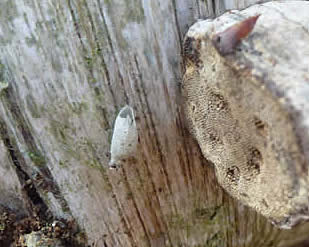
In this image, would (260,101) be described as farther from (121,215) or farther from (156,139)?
(121,215)

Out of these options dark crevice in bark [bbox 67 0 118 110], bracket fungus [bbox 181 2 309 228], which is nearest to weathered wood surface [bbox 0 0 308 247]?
dark crevice in bark [bbox 67 0 118 110]

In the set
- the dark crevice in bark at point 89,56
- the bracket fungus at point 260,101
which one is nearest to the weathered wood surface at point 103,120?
the dark crevice in bark at point 89,56

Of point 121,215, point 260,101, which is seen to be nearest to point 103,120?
point 121,215

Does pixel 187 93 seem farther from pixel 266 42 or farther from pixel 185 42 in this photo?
pixel 266 42

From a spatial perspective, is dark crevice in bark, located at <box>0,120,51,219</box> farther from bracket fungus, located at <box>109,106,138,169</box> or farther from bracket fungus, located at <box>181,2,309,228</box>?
bracket fungus, located at <box>181,2,309,228</box>

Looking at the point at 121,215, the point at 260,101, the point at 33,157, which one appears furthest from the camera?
the point at 121,215

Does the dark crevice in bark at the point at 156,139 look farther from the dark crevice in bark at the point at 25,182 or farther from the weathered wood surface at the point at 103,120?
the dark crevice in bark at the point at 25,182

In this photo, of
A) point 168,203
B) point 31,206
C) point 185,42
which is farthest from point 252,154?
point 31,206
